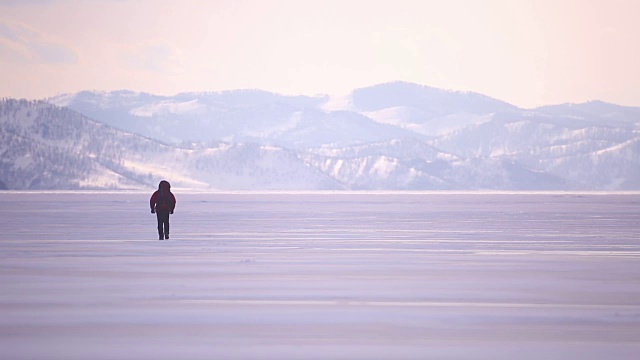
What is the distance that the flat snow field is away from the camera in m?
13.5

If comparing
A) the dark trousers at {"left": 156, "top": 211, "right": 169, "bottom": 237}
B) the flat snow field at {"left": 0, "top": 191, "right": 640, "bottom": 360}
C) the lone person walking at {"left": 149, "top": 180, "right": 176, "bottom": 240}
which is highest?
the lone person walking at {"left": 149, "top": 180, "right": 176, "bottom": 240}

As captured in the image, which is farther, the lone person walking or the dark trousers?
the dark trousers

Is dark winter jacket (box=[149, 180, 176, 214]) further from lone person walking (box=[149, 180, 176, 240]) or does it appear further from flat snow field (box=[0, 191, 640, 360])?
flat snow field (box=[0, 191, 640, 360])

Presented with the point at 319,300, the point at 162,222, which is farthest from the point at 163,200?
the point at 319,300

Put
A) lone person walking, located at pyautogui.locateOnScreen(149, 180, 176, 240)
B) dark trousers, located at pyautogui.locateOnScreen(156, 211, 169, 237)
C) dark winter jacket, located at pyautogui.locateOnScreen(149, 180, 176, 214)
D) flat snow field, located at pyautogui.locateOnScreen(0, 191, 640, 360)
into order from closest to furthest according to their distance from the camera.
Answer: flat snow field, located at pyautogui.locateOnScreen(0, 191, 640, 360), lone person walking, located at pyautogui.locateOnScreen(149, 180, 176, 240), dark winter jacket, located at pyautogui.locateOnScreen(149, 180, 176, 214), dark trousers, located at pyautogui.locateOnScreen(156, 211, 169, 237)

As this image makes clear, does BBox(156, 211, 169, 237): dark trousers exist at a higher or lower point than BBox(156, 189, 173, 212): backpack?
lower

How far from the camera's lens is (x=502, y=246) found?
31.4 m

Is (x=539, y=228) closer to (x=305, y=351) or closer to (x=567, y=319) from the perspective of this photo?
(x=567, y=319)

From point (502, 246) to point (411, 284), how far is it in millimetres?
11198

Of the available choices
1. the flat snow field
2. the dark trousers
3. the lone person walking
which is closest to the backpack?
the lone person walking

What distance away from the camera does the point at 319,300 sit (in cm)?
1805

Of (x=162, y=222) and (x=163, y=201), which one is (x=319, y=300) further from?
(x=162, y=222)

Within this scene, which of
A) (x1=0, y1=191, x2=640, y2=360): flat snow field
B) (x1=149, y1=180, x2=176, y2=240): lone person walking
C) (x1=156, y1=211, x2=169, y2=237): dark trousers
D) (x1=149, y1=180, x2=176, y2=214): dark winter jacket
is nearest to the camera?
(x1=0, y1=191, x2=640, y2=360): flat snow field

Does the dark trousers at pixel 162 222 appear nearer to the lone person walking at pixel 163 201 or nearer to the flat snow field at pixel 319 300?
the lone person walking at pixel 163 201
